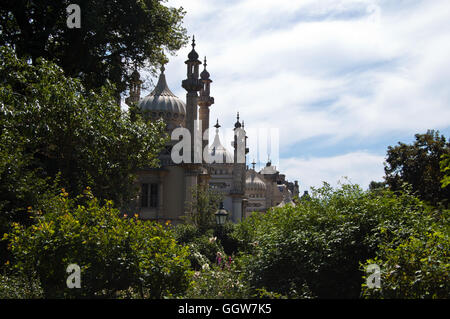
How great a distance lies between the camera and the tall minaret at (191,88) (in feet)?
128

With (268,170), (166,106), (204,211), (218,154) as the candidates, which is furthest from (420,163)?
(268,170)

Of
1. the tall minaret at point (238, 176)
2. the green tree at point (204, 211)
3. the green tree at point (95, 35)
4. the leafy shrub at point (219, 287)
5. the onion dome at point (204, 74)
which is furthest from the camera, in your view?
the tall minaret at point (238, 176)

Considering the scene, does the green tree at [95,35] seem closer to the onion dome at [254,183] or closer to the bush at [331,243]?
the bush at [331,243]

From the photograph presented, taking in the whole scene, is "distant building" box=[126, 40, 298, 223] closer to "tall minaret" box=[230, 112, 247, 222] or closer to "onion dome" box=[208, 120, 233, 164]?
"tall minaret" box=[230, 112, 247, 222]

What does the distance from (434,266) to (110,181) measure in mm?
13405

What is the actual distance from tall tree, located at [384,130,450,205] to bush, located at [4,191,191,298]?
2594 centimetres

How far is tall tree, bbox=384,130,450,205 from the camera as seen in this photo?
32312mm

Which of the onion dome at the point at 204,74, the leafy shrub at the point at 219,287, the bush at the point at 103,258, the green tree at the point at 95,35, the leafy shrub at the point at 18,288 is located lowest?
the leafy shrub at the point at 18,288

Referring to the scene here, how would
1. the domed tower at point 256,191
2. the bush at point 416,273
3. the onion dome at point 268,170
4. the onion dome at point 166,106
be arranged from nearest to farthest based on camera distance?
the bush at point 416,273 < the onion dome at point 166,106 < the domed tower at point 256,191 < the onion dome at point 268,170

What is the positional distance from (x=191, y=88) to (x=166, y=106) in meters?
9.68

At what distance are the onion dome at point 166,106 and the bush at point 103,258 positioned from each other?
124 ft

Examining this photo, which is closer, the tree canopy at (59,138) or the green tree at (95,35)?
the tree canopy at (59,138)

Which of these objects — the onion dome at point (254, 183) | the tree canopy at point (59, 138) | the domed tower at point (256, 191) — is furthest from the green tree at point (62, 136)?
the onion dome at point (254, 183)

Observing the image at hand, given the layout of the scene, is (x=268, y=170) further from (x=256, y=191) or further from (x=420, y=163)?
(x=420, y=163)
